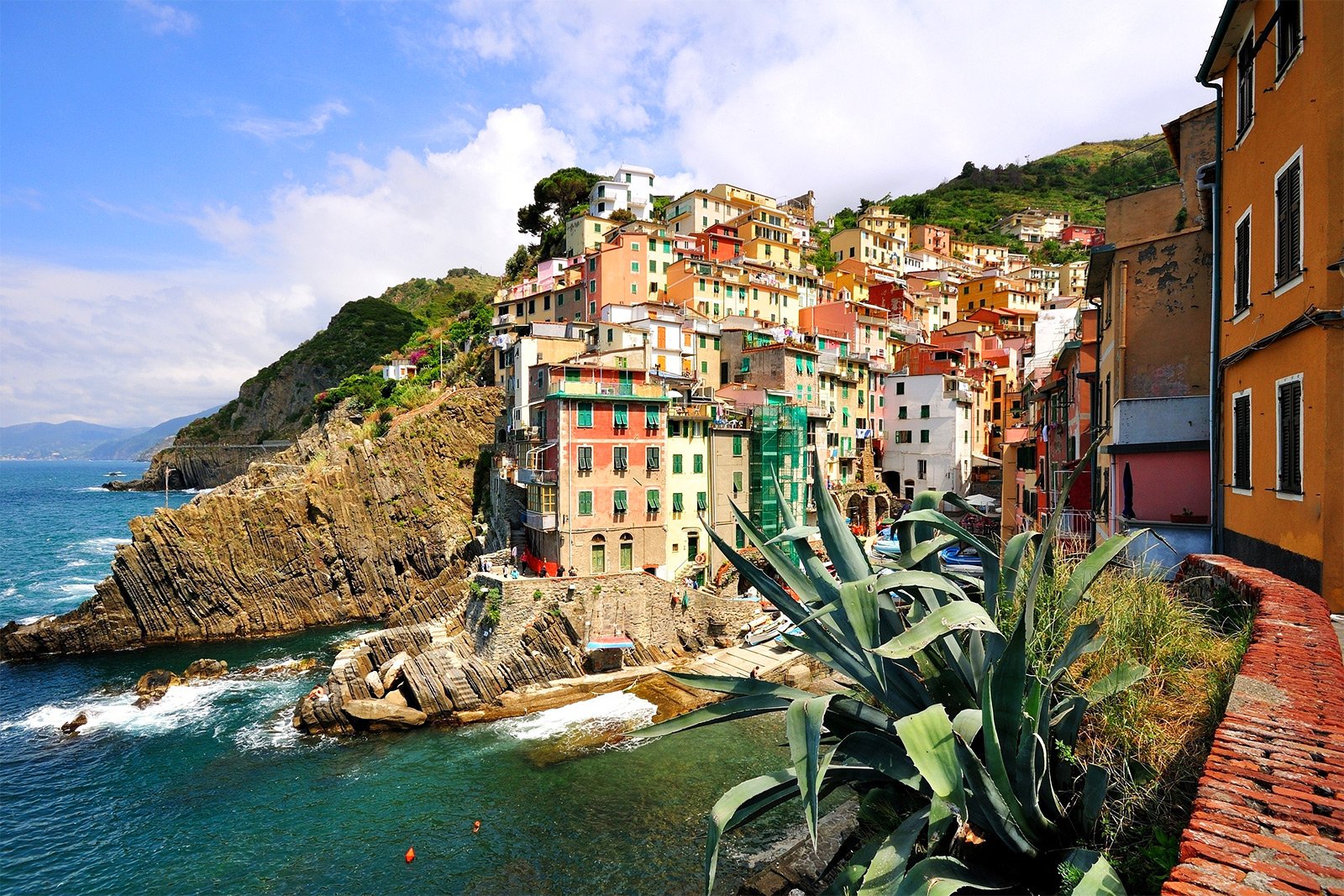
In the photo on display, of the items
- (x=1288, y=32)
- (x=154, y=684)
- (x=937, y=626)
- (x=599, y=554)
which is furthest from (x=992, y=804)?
(x=154, y=684)

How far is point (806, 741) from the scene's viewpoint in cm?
472

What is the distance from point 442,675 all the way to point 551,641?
15.0ft

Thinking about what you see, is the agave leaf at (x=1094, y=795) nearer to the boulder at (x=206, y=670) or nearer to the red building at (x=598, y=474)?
the red building at (x=598, y=474)

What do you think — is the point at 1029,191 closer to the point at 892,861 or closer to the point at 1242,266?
the point at 1242,266

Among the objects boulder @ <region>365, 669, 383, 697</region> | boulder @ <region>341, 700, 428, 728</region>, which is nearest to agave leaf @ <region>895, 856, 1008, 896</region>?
boulder @ <region>341, 700, 428, 728</region>

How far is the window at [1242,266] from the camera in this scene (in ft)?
34.9

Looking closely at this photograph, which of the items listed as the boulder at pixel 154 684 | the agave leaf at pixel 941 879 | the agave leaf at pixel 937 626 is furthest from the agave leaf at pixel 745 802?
the boulder at pixel 154 684

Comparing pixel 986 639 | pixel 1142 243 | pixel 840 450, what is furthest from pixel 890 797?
pixel 840 450

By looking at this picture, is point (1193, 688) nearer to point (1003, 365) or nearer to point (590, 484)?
point (590, 484)

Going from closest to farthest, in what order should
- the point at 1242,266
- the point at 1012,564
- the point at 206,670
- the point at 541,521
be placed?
the point at 1012,564, the point at 1242,266, the point at 206,670, the point at 541,521

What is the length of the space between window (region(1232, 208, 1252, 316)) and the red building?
25484mm

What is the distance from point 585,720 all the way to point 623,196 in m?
59.9

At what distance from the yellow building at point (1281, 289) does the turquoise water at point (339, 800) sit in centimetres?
1256

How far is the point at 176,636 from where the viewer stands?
39312mm
